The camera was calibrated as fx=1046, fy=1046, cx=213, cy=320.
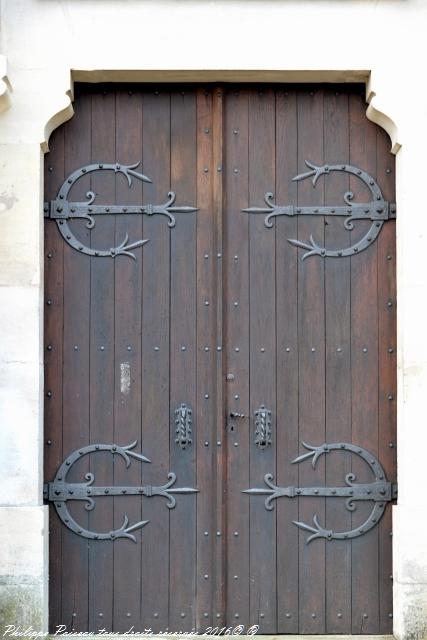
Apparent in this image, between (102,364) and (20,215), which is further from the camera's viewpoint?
(102,364)

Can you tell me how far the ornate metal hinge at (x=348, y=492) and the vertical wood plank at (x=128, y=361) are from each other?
615 millimetres

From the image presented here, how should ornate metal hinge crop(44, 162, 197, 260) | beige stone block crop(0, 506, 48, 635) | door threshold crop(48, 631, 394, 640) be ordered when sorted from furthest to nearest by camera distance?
ornate metal hinge crop(44, 162, 197, 260)
door threshold crop(48, 631, 394, 640)
beige stone block crop(0, 506, 48, 635)

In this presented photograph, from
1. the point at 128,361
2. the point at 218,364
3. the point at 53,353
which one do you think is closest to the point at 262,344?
the point at 218,364

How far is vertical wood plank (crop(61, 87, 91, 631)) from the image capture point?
4.97 m

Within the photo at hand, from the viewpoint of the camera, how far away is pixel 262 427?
496 centimetres

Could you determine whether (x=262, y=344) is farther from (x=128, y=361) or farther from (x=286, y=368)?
(x=128, y=361)

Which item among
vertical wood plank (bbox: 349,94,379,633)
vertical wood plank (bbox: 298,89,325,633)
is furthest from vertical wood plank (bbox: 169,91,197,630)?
vertical wood plank (bbox: 349,94,379,633)

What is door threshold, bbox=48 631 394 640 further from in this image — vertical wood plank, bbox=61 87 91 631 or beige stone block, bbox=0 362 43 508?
beige stone block, bbox=0 362 43 508

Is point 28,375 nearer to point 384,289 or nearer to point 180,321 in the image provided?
point 180,321

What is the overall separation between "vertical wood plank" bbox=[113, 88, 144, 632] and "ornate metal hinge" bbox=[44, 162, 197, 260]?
31 millimetres

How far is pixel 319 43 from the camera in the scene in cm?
489

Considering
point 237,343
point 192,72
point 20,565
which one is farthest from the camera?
point 237,343

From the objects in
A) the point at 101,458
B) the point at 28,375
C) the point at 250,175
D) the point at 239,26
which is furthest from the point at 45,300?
the point at 239,26

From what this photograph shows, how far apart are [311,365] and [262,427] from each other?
38cm
